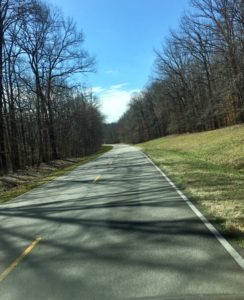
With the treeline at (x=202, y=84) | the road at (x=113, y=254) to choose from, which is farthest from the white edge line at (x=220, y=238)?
the treeline at (x=202, y=84)

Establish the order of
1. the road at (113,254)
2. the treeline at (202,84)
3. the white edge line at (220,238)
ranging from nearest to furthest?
1. the road at (113,254)
2. the white edge line at (220,238)
3. the treeline at (202,84)

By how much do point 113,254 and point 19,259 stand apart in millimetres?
1598

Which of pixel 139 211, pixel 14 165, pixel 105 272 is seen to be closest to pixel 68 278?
pixel 105 272

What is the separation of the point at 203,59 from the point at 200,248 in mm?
54847

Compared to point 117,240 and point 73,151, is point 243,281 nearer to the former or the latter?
point 117,240

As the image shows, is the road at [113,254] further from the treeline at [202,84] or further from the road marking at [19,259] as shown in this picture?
the treeline at [202,84]

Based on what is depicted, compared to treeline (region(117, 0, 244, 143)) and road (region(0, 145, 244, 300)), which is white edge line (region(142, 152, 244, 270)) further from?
treeline (region(117, 0, 244, 143))

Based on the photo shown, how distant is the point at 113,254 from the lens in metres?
6.71

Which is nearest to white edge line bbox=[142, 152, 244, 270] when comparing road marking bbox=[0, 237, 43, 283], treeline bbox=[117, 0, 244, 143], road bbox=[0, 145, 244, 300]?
road bbox=[0, 145, 244, 300]

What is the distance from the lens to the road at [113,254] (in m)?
5.12

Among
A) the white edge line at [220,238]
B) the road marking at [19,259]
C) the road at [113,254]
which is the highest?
the road marking at [19,259]

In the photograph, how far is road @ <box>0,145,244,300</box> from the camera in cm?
512

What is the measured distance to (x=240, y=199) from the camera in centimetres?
1046

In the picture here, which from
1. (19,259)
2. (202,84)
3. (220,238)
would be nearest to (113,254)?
(19,259)
